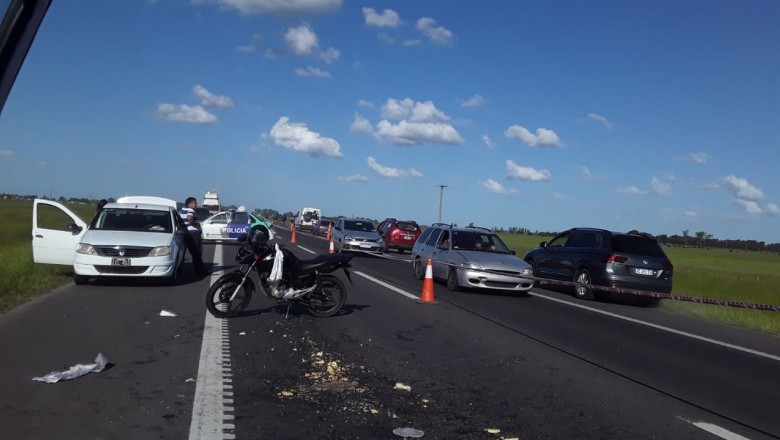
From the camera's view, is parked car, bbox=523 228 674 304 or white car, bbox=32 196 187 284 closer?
white car, bbox=32 196 187 284

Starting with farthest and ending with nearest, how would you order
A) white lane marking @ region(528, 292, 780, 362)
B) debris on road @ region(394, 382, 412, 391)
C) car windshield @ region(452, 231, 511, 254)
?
car windshield @ region(452, 231, 511, 254), white lane marking @ region(528, 292, 780, 362), debris on road @ region(394, 382, 412, 391)

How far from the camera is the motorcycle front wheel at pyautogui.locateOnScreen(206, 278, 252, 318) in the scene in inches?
390

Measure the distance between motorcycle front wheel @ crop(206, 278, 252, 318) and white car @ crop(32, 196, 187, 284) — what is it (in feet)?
12.3

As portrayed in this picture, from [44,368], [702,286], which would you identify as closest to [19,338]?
[44,368]

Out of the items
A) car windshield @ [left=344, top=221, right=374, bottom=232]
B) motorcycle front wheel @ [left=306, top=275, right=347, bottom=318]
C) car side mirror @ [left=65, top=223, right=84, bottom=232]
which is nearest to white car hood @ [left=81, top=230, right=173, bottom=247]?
car side mirror @ [left=65, top=223, right=84, bottom=232]

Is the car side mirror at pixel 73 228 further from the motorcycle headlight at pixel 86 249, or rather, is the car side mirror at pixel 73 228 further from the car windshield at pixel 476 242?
the car windshield at pixel 476 242

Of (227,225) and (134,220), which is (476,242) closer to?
(134,220)

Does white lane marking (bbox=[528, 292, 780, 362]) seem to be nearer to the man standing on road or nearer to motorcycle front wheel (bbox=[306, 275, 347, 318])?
motorcycle front wheel (bbox=[306, 275, 347, 318])

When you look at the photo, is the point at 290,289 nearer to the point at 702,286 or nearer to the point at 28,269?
the point at 28,269

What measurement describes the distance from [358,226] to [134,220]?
14971 millimetres

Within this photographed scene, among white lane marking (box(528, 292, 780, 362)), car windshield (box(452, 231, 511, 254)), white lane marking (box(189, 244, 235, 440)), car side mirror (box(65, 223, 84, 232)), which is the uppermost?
car windshield (box(452, 231, 511, 254))

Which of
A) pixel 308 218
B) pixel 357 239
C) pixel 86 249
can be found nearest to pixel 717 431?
pixel 86 249

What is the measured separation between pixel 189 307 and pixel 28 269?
5524mm

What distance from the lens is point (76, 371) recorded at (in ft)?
21.3
